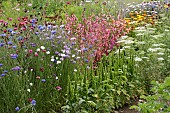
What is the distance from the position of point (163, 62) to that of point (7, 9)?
4638mm

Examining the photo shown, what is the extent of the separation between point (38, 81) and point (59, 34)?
1.05 meters

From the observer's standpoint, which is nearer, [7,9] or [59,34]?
[59,34]

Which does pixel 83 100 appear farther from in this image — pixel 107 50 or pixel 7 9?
pixel 7 9

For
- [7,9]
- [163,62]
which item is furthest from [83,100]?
[7,9]

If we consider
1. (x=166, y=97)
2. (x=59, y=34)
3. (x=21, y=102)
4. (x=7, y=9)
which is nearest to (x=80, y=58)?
(x=59, y=34)

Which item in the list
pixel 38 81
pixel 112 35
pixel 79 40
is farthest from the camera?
pixel 112 35

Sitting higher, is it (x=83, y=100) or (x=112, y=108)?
(x=83, y=100)

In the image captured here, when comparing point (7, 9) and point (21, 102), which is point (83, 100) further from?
point (7, 9)

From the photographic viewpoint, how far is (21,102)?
15.3 feet

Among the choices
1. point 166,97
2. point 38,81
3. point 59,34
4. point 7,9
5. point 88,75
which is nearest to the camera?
point 166,97

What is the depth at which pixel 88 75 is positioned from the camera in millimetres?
5469

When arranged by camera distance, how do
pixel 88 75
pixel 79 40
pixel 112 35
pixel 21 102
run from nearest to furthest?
pixel 21 102
pixel 88 75
pixel 79 40
pixel 112 35

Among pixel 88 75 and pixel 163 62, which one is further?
pixel 163 62

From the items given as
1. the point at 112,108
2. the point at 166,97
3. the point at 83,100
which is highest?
the point at 166,97
